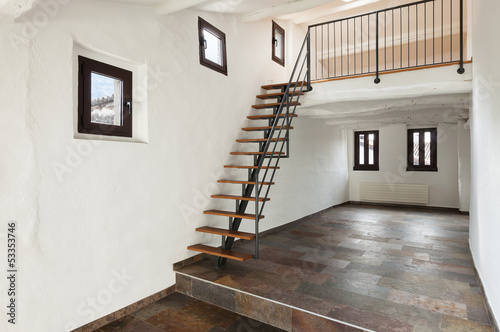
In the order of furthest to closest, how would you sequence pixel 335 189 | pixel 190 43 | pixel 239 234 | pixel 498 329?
pixel 335 189 < pixel 190 43 < pixel 239 234 < pixel 498 329

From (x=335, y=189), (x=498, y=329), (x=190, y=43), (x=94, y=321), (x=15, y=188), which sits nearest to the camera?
(x=498, y=329)

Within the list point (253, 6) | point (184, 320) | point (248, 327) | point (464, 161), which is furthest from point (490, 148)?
point (464, 161)

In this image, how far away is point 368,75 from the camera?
4414mm

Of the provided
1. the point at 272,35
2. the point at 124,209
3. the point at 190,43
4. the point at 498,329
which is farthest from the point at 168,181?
the point at 272,35

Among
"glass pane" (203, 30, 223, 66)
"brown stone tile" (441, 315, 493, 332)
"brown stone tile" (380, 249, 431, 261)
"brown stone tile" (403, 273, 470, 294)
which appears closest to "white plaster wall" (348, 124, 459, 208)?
"brown stone tile" (380, 249, 431, 261)

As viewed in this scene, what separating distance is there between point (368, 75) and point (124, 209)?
3765mm

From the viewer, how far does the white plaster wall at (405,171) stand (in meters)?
7.98

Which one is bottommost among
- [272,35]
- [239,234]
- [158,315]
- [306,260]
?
[158,315]

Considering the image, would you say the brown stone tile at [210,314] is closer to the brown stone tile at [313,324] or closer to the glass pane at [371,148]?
the brown stone tile at [313,324]

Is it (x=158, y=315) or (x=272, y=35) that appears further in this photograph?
(x=272, y=35)

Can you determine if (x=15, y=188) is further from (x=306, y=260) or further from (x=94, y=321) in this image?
(x=306, y=260)

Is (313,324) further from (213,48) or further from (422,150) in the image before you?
(422,150)

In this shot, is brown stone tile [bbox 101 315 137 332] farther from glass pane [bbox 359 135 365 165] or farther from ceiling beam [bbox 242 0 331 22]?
glass pane [bbox 359 135 365 165]

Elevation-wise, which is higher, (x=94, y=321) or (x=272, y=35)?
(x=272, y=35)
